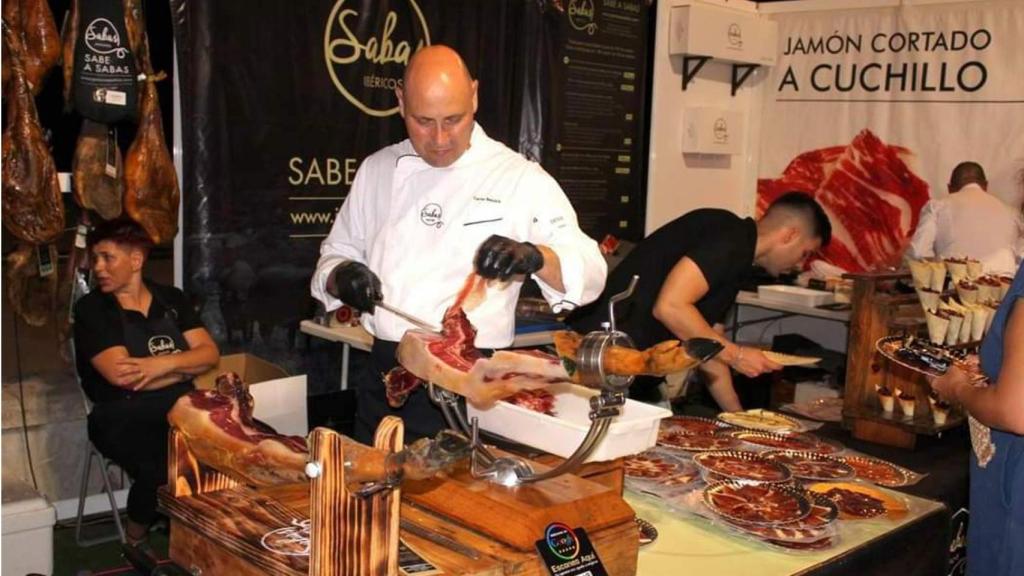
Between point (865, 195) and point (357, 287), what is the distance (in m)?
5.31

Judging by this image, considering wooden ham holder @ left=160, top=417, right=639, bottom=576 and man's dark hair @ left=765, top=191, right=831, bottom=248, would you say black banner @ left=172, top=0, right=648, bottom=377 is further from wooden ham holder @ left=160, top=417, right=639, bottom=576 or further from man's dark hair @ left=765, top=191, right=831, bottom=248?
wooden ham holder @ left=160, top=417, right=639, bottom=576

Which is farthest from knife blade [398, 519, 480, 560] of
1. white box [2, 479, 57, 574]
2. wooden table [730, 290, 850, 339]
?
wooden table [730, 290, 850, 339]

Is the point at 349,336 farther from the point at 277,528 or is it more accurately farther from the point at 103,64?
the point at 277,528

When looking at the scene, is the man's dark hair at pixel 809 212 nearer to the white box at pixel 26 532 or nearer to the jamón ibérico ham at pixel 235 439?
the jamón ibérico ham at pixel 235 439

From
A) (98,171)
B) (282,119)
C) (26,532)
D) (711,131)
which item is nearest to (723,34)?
(711,131)

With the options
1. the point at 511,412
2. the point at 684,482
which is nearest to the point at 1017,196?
the point at 684,482

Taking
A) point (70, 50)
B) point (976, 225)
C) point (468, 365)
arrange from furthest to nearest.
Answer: point (976, 225)
point (70, 50)
point (468, 365)

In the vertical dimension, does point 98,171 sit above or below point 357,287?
above

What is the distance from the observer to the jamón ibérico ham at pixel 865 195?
6332 mm

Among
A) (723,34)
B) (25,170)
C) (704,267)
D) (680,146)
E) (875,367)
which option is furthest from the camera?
(680,146)

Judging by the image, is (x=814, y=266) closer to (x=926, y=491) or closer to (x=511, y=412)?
(x=926, y=491)

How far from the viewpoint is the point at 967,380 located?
223 centimetres

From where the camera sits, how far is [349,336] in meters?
4.31

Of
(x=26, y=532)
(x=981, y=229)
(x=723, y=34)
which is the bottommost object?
(x=26, y=532)
